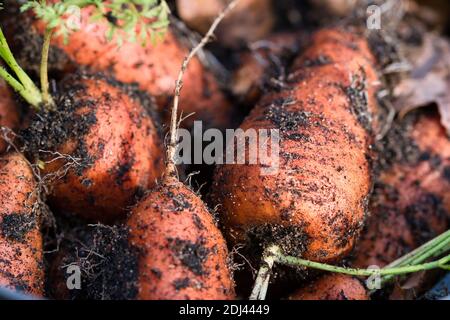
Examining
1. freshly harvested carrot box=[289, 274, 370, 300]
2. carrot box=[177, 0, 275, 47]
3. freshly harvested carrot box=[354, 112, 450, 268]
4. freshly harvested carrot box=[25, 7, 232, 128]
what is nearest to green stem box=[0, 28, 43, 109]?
freshly harvested carrot box=[25, 7, 232, 128]

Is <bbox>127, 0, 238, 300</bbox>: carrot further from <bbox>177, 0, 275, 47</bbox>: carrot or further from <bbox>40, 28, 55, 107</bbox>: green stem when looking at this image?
<bbox>177, 0, 275, 47</bbox>: carrot

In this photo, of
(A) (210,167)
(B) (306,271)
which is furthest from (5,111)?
(B) (306,271)

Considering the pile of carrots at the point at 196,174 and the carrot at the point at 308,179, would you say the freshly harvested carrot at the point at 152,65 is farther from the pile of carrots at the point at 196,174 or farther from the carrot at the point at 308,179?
the carrot at the point at 308,179

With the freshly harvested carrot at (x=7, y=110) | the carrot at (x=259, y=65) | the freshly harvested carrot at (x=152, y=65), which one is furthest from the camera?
the carrot at (x=259, y=65)

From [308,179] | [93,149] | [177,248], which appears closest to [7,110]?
[93,149]

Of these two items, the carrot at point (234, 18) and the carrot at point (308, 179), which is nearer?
the carrot at point (308, 179)

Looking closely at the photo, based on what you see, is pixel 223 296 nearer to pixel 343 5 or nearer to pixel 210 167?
pixel 210 167

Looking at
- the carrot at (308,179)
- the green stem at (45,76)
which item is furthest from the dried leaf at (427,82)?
the green stem at (45,76)
